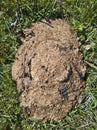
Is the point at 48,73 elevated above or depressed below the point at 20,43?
below

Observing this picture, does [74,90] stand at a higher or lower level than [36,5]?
lower

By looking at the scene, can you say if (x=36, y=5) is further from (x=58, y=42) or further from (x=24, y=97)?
(x=24, y=97)

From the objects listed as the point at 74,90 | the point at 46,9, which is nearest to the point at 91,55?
the point at 74,90

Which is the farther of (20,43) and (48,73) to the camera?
(20,43)
